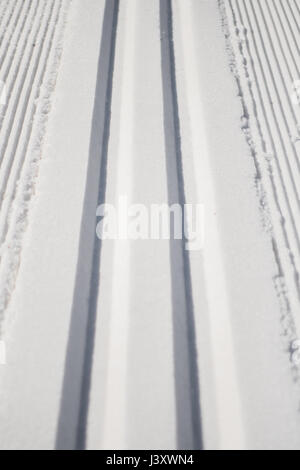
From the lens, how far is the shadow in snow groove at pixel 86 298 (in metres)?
0.59

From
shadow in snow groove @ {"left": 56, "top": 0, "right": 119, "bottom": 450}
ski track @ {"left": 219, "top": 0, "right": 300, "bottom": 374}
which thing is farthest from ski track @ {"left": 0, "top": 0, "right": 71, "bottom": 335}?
ski track @ {"left": 219, "top": 0, "right": 300, "bottom": 374}

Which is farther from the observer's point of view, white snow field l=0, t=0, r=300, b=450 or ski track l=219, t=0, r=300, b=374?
ski track l=219, t=0, r=300, b=374

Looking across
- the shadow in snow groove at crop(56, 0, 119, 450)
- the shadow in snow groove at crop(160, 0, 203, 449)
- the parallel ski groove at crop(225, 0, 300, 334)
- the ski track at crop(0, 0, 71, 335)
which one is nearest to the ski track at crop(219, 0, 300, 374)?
the parallel ski groove at crop(225, 0, 300, 334)

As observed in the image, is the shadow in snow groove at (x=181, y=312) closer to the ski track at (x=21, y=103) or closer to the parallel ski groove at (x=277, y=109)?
the parallel ski groove at (x=277, y=109)

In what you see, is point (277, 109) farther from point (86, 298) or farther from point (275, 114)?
point (86, 298)

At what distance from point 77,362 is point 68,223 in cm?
37

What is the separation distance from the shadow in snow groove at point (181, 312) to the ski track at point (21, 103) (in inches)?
16.2

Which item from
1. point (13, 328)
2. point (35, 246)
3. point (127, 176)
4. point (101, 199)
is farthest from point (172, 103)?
point (13, 328)

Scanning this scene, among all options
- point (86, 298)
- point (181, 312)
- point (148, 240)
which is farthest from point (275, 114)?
point (86, 298)

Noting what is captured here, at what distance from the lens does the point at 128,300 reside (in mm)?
724

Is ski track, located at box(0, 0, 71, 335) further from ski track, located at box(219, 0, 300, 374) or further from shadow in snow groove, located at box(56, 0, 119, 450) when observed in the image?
Result: ski track, located at box(219, 0, 300, 374)

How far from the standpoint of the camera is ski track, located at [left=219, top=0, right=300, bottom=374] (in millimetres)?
778

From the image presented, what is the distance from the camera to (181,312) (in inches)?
28.0

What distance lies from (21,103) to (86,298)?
0.76 meters
